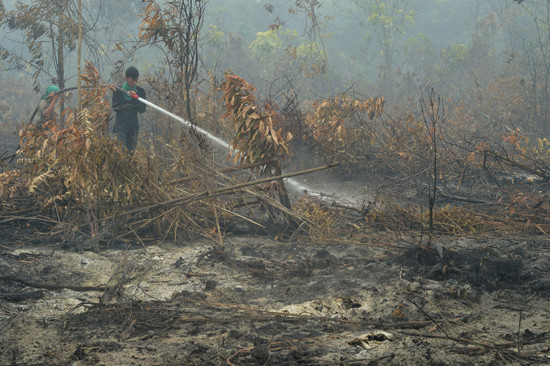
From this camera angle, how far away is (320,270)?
3848 millimetres

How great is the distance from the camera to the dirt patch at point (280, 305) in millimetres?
2434

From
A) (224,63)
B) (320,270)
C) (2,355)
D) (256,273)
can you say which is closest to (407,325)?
(320,270)

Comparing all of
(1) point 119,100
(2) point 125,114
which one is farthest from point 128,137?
(1) point 119,100

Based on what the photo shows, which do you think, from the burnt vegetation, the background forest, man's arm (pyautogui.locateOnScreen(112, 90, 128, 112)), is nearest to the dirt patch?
the burnt vegetation

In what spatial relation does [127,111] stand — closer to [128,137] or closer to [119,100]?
[119,100]

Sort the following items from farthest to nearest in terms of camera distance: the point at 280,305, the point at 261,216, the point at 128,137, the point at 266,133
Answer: the point at 128,137 < the point at 261,216 < the point at 266,133 < the point at 280,305

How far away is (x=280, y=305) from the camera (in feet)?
10.6

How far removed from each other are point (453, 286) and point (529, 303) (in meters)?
0.47

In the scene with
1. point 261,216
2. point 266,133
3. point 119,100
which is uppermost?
point 119,100

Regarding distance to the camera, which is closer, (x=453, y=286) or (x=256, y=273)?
(x=453, y=286)

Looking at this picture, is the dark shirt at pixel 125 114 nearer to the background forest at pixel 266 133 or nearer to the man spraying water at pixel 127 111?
the man spraying water at pixel 127 111

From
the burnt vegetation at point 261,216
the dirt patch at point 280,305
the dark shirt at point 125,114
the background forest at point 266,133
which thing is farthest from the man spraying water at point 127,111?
the dirt patch at point 280,305

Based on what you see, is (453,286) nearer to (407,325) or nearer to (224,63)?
(407,325)

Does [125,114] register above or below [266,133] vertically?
above
